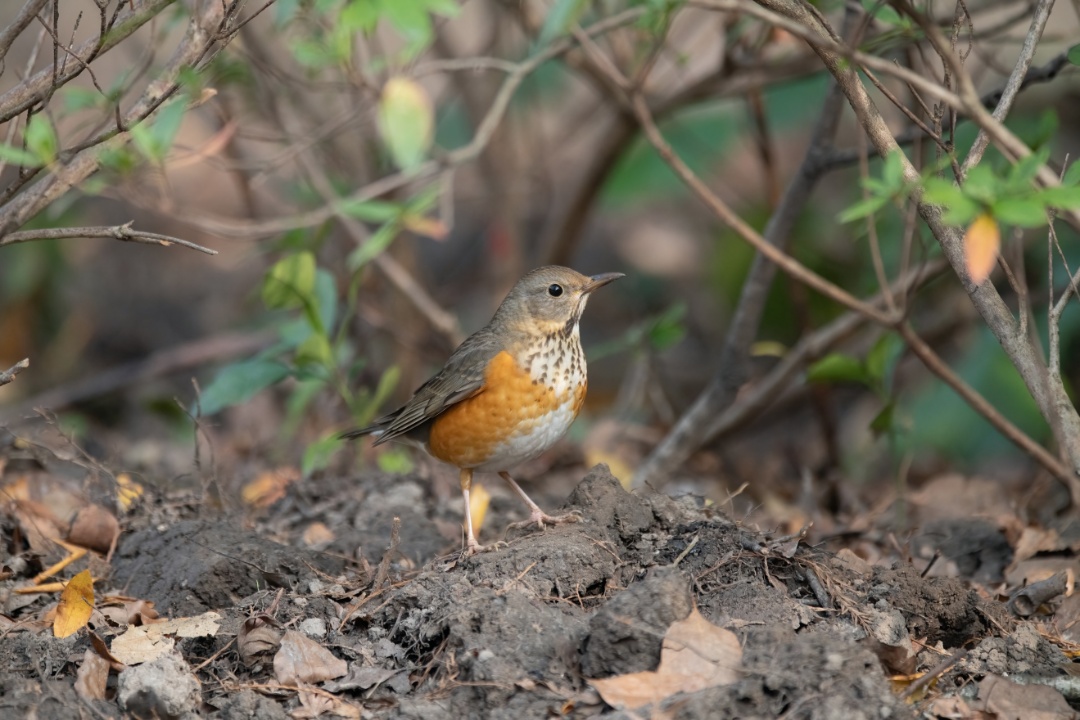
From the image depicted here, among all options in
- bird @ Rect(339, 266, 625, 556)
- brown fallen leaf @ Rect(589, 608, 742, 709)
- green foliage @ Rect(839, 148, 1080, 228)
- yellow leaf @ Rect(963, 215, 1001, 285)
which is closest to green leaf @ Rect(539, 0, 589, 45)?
green foliage @ Rect(839, 148, 1080, 228)

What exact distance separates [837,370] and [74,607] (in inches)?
125

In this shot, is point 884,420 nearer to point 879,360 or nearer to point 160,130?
point 879,360

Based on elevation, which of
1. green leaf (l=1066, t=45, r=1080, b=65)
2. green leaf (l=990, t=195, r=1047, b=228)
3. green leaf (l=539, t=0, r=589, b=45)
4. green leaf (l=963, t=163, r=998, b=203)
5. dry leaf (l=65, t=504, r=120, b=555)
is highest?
green leaf (l=539, t=0, r=589, b=45)

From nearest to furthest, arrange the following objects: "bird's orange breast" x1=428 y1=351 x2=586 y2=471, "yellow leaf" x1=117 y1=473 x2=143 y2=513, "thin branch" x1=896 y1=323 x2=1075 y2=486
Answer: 1. "thin branch" x1=896 y1=323 x2=1075 y2=486
2. "yellow leaf" x1=117 y1=473 x2=143 y2=513
3. "bird's orange breast" x1=428 y1=351 x2=586 y2=471

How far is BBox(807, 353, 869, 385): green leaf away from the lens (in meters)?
5.03

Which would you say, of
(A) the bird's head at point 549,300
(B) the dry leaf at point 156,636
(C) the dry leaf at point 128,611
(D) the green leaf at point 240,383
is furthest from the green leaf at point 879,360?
(C) the dry leaf at point 128,611

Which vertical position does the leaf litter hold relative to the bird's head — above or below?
below

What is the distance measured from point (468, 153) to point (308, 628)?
2.41 metres

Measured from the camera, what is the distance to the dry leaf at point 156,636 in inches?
132

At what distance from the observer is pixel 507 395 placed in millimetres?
4812

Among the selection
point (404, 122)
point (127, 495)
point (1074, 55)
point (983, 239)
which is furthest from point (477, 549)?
point (1074, 55)

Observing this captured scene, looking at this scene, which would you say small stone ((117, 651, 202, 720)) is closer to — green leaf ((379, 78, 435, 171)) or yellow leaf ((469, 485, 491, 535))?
green leaf ((379, 78, 435, 171))

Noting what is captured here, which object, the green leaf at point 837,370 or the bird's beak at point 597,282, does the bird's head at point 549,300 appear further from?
the green leaf at point 837,370

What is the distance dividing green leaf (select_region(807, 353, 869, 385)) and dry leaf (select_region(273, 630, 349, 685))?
261 centimetres
